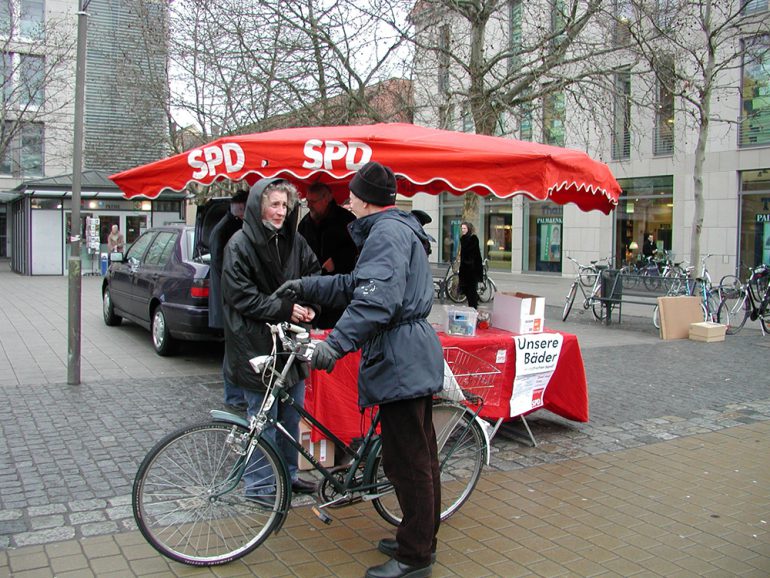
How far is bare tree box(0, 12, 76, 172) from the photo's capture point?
85.9ft

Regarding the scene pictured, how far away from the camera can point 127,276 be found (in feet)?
33.4

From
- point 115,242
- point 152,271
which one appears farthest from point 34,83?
point 152,271

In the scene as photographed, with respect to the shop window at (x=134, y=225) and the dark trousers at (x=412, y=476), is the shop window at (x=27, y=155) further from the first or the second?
the dark trousers at (x=412, y=476)

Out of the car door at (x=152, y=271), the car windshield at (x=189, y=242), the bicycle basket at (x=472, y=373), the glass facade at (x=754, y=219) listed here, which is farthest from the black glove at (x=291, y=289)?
the glass facade at (x=754, y=219)

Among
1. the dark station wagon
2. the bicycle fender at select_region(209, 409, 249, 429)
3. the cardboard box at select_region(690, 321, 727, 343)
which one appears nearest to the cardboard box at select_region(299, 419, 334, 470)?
the bicycle fender at select_region(209, 409, 249, 429)

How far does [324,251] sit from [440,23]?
10.1m

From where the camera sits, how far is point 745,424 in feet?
20.9

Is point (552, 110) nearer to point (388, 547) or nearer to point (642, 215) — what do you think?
point (642, 215)

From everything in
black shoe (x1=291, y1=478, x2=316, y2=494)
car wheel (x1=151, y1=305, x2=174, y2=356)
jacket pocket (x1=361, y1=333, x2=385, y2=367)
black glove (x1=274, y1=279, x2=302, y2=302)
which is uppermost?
black glove (x1=274, y1=279, x2=302, y2=302)

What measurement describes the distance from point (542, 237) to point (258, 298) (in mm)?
25200

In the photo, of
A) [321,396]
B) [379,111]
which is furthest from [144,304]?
[379,111]

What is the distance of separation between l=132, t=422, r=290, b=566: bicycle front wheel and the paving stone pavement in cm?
37

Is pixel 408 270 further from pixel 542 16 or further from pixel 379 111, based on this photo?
pixel 542 16

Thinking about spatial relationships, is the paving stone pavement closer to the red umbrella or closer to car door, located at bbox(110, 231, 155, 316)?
car door, located at bbox(110, 231, 155, 316)
